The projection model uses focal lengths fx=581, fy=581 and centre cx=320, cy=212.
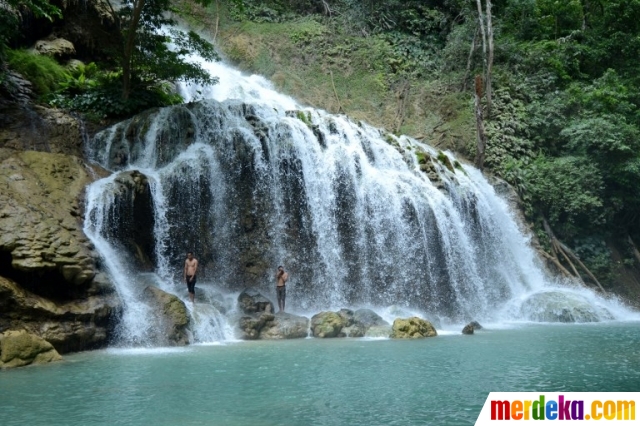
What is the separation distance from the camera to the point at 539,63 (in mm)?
28016

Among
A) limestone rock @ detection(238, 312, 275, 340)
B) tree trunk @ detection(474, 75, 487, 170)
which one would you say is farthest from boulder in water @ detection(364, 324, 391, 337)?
tree trunk @ detection(474, 75, 487, 170)

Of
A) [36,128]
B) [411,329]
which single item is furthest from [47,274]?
[411,329]

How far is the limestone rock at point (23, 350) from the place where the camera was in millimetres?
9227

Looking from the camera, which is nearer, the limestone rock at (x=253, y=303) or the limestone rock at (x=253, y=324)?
the limestone rock at (x=253, y=324)

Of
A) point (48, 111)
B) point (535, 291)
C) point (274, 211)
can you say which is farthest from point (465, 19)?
point (48, 111)

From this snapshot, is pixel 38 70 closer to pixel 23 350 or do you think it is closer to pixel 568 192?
pixel 23 350

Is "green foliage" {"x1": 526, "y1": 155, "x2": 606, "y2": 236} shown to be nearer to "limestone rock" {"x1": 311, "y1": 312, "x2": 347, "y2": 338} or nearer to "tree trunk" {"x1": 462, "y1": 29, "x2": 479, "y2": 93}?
"tree trunk" {"x1": 462, "y1": 29, "x2": 479, "y2": 93}

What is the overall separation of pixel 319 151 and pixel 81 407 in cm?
1237

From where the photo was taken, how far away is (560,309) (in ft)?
56.7

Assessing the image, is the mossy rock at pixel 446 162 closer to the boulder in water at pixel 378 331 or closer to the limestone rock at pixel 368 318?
the limestone rock at pixel 368 318

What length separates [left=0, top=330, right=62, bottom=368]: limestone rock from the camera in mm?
9227

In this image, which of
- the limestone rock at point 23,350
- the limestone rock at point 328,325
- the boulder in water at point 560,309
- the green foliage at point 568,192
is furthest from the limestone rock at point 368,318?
the green foliage at point 568,192

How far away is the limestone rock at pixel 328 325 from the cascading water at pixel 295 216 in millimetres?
2266

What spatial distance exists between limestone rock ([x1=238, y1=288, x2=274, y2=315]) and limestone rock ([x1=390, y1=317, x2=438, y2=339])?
3.10 metres
